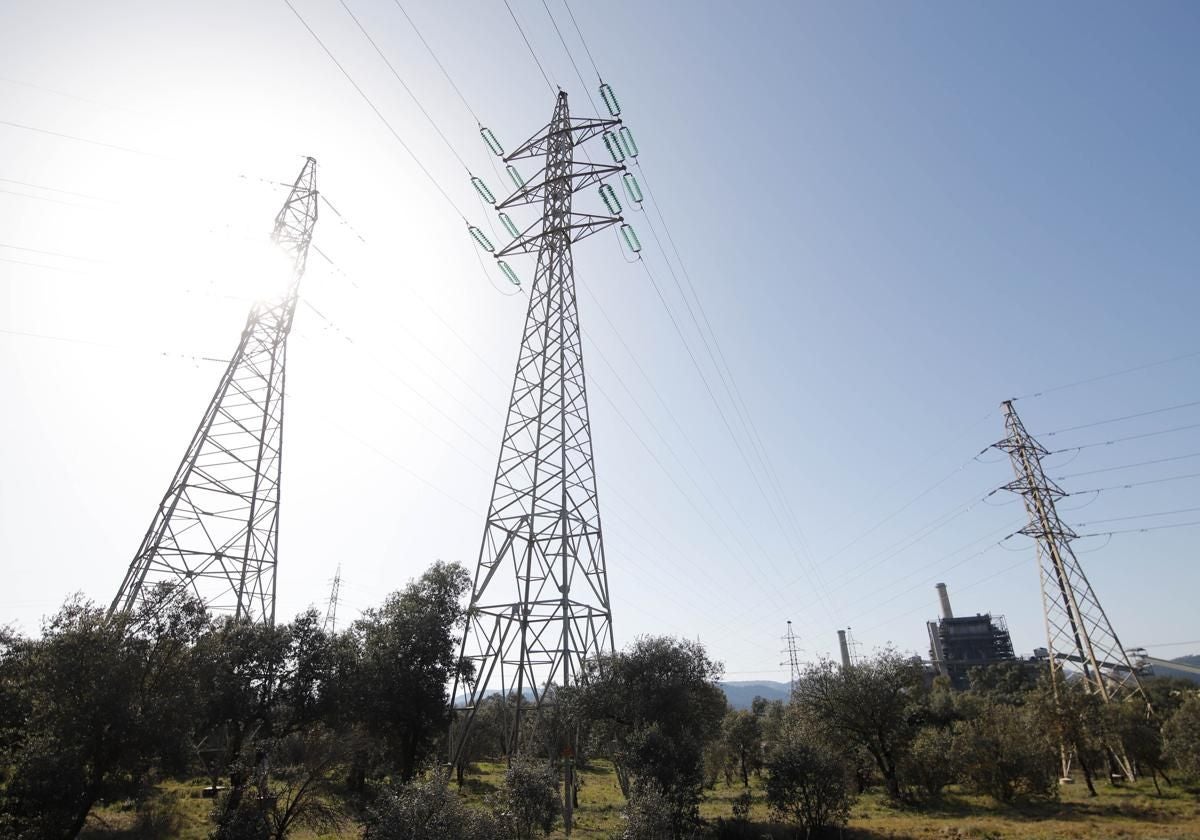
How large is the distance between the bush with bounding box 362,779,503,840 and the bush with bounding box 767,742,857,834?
15644 millimetres

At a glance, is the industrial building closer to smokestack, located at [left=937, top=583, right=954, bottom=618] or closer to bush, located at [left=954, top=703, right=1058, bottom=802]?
smokestack, located at [left=937, top=583, right=954, bottom=618]

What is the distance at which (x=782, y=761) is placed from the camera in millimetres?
27578

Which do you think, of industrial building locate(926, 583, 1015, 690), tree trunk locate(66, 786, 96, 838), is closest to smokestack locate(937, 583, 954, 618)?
industrial building locate(926, 583, 1015, 690)

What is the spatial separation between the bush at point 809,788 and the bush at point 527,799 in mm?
11901

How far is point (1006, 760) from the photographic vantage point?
36.8 m

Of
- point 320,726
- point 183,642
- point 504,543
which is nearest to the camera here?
point 183,642

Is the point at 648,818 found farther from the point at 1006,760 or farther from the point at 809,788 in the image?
the point at 1006,760

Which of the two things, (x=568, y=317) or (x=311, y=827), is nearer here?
(x=311, y=827)

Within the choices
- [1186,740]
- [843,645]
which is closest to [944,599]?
[843,645]

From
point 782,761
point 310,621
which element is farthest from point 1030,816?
point 310,621

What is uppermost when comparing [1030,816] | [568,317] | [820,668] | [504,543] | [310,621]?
→ [568,317]

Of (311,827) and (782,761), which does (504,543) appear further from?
(782,761)

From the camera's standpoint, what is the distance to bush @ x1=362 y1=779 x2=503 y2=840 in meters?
16.6

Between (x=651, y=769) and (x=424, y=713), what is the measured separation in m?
15.9
